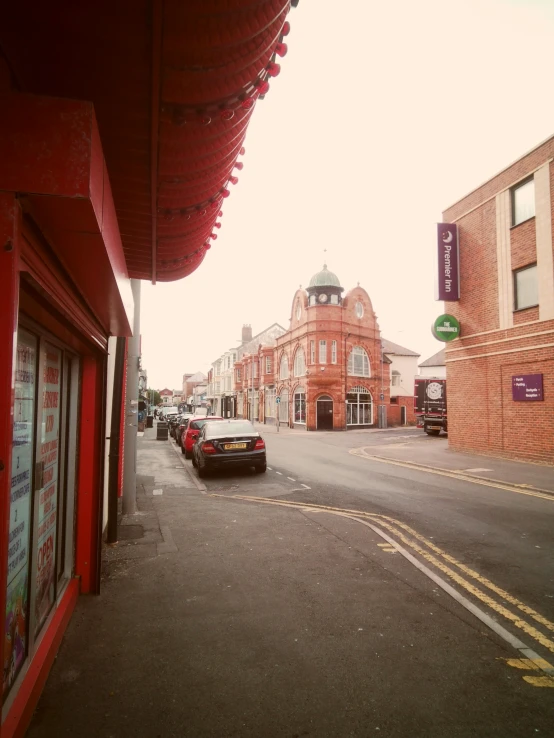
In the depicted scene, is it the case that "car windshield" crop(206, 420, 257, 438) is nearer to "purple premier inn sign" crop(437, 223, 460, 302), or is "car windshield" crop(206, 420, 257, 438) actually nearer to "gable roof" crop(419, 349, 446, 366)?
"purple premier inn sign" crop(437, 223, 460, 302)

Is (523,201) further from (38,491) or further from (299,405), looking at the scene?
(299,405)

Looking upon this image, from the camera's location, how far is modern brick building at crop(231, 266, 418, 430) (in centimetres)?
4100

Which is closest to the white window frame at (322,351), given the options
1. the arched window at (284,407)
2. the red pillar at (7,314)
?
the arched window at (284,407)

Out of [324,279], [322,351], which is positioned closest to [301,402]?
[322,351]

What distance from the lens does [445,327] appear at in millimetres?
19422

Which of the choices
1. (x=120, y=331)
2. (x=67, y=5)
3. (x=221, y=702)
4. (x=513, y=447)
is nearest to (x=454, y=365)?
(x=513, y=447)

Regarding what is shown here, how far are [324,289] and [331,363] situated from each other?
7.17 metres

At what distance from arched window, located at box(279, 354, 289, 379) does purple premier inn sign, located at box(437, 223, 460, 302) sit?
28.0 meters

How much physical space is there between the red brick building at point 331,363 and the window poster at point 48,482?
3667cm

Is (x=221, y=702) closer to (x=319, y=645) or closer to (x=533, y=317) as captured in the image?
(x=319, y=645)

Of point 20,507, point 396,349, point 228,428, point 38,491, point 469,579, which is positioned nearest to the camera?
point 20,507

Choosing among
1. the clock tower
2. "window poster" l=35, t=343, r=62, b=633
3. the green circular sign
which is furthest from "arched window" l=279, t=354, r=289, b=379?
"window poster" l=35, t=343, r=62, b=633

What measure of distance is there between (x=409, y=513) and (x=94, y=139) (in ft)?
26.7

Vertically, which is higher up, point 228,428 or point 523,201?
point 523,201
